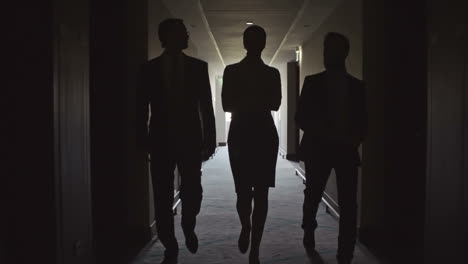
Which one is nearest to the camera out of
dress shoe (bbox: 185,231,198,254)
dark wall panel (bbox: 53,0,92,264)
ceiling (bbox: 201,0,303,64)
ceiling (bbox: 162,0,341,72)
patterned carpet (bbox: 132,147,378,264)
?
dark wall panel (bbox: 53,0,92,264)

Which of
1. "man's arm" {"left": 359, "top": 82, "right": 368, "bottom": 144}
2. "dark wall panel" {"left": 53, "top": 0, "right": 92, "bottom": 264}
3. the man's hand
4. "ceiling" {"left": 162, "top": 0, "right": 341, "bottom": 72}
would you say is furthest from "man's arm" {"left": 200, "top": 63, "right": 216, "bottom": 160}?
"ceiling" {"left": 162, "top": 0, "right": 341, "bottom": 72}

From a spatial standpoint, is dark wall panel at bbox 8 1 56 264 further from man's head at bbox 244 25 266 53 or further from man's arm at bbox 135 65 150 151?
man's head at bbox 244 25 266 53

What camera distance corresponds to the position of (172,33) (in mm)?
3227

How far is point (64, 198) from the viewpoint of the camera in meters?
2.44

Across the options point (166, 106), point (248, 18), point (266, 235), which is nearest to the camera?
point (166, 106)

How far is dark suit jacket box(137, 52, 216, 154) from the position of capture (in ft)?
10.6

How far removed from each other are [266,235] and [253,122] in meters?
1.53

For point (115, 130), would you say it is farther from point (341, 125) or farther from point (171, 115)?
point (341, 125)

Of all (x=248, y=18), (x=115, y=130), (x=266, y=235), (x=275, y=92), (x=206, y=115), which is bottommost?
(x=266, y=235)

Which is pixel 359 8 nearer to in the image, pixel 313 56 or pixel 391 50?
pixel 391 50

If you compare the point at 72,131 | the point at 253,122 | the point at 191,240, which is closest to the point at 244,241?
the point at 191,240

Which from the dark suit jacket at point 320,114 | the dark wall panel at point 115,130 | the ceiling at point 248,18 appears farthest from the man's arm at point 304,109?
the ceiling at point 248,18

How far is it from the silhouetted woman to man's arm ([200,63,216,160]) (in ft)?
0.36

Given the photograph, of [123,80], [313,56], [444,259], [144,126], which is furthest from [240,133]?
[313,56]
